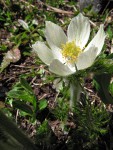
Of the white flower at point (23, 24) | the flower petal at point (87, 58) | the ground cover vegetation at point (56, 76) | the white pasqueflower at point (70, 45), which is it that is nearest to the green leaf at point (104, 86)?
the ground cover vegetation at point (56, 76)

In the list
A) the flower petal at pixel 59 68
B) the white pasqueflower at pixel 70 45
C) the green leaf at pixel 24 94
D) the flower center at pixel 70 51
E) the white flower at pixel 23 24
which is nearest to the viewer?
the flower petal at pixel 59 68

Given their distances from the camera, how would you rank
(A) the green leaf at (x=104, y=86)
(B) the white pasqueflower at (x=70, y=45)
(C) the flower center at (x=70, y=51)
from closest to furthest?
1. (B) the white pasqueflower at (x=70, y=45)
2. (C) the flower center at (x=70, y=51)
3. (A) the green leaf at (x=104, y=86)

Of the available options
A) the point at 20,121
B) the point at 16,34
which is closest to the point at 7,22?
the point at 16,34

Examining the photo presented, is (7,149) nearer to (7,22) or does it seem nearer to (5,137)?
(5,137)

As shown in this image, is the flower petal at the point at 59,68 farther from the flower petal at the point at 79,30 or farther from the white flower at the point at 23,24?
the white flower at the point at 23,24

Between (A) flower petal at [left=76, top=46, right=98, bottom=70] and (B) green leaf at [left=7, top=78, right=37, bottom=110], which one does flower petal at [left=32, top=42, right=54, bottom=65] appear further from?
(B) green leaf at [left=7, top=78, right=37, bottom=110]

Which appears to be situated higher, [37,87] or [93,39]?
[93,39]

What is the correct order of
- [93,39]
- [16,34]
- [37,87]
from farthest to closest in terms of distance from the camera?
1. [16,34]
2. [37,87]
3. [93,39]

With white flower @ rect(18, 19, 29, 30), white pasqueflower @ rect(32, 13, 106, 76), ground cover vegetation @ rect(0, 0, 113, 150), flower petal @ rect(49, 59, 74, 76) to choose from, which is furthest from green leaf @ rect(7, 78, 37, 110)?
white flower @ rect(18, 19, 29, 30)

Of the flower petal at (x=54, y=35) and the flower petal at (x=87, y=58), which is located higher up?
the flower petal at (x=87, y=58)
